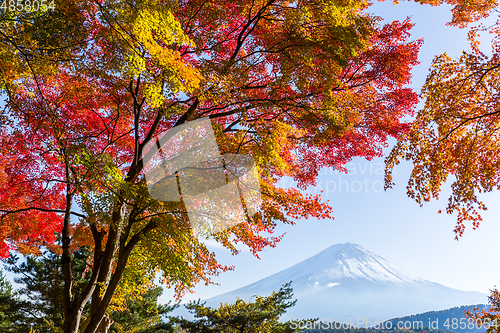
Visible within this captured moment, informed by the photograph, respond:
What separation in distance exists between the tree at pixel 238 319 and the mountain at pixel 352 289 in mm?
117025

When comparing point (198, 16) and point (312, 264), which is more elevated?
point (198, 16)

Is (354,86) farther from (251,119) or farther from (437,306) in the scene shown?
(437,306)

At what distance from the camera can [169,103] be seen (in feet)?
23.2

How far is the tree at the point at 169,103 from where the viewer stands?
14.3ft

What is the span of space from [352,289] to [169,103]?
7995 inches

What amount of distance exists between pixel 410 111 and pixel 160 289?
A: 534 inches

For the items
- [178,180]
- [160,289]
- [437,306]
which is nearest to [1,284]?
[160,289]

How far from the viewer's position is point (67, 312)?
595cm
